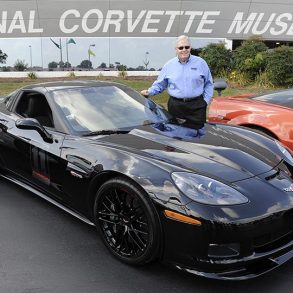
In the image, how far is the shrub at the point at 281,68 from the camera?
13.8m

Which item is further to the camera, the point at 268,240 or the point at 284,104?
the point at 284,104

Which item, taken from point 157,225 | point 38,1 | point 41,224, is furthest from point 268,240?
point 38,1

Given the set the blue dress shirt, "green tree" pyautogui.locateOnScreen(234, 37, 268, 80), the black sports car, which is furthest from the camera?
"green tree" pyautogui.locateOnScreen(234, 37, 268, 80)

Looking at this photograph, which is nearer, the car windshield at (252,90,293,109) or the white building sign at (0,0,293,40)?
the car windshield at (252,90,293,109)

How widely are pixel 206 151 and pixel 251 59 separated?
12.5 meters

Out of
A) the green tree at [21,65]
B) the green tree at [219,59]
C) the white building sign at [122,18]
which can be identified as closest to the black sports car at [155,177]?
the green tree at [219,59]

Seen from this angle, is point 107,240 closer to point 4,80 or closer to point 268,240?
point 268,240

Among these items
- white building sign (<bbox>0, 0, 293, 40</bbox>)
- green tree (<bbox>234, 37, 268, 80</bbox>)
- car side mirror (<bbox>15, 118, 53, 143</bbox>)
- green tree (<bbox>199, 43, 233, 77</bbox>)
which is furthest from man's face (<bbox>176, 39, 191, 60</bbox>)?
white building sign (<bbox>0, 0, 293, 40</bbox>)

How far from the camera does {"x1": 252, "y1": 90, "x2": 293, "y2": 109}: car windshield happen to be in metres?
5.39

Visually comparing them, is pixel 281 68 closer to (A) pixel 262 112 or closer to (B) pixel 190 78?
(A) pixel 262 112

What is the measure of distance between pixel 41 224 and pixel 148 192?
1478 mm

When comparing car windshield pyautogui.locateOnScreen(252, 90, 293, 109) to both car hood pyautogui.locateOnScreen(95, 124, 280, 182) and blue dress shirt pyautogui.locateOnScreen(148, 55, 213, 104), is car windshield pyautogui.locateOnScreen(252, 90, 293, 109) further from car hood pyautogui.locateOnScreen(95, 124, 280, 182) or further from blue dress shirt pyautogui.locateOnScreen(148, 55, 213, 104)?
car hood pyautogui.locateOnScreen(95, 124, 280, 182)

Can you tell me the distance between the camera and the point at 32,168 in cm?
398

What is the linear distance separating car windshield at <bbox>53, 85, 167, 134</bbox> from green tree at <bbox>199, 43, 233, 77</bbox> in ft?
39.6
